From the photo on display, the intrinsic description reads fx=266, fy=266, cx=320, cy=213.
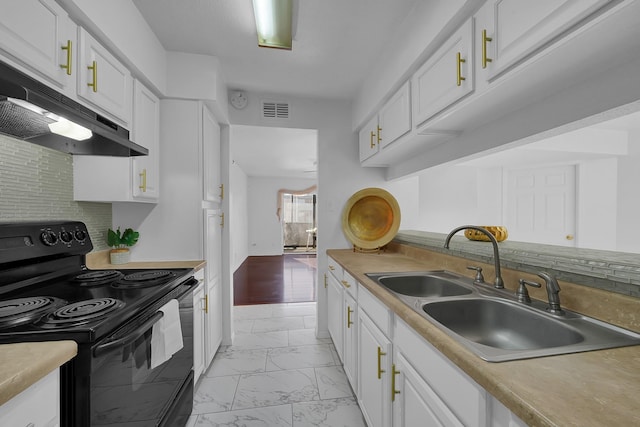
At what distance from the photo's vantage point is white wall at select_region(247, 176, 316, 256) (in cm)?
782

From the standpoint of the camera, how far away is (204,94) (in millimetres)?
1987

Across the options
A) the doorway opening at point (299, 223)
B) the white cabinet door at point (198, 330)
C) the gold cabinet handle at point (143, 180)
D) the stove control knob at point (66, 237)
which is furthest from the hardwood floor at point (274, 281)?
the stove control knob at point (66, 237)

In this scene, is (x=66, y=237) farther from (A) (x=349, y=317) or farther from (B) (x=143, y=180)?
(A) (x=349, y=317)

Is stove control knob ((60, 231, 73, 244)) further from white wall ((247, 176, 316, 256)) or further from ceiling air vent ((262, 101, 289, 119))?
white wall ((247, 176, 316, 256))

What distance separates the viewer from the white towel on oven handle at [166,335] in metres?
1.16

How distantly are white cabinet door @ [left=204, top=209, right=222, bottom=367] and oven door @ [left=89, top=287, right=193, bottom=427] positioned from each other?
0.56m

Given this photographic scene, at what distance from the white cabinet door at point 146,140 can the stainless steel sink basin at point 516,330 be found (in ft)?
5.91

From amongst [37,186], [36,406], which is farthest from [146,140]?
[36,406]

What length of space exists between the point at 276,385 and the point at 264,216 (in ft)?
20.3

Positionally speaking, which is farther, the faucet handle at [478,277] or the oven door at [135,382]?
the faucet handle at [478,277]

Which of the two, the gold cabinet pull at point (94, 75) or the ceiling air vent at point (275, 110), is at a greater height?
the ceiling air vent at point (275, 110)

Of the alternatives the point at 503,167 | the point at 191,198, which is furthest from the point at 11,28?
the point at 503,167

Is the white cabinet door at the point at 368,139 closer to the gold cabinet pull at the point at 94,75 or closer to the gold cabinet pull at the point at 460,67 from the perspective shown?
the gold cabinet pull at the point at 460,67

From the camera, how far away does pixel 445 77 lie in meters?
1.24
